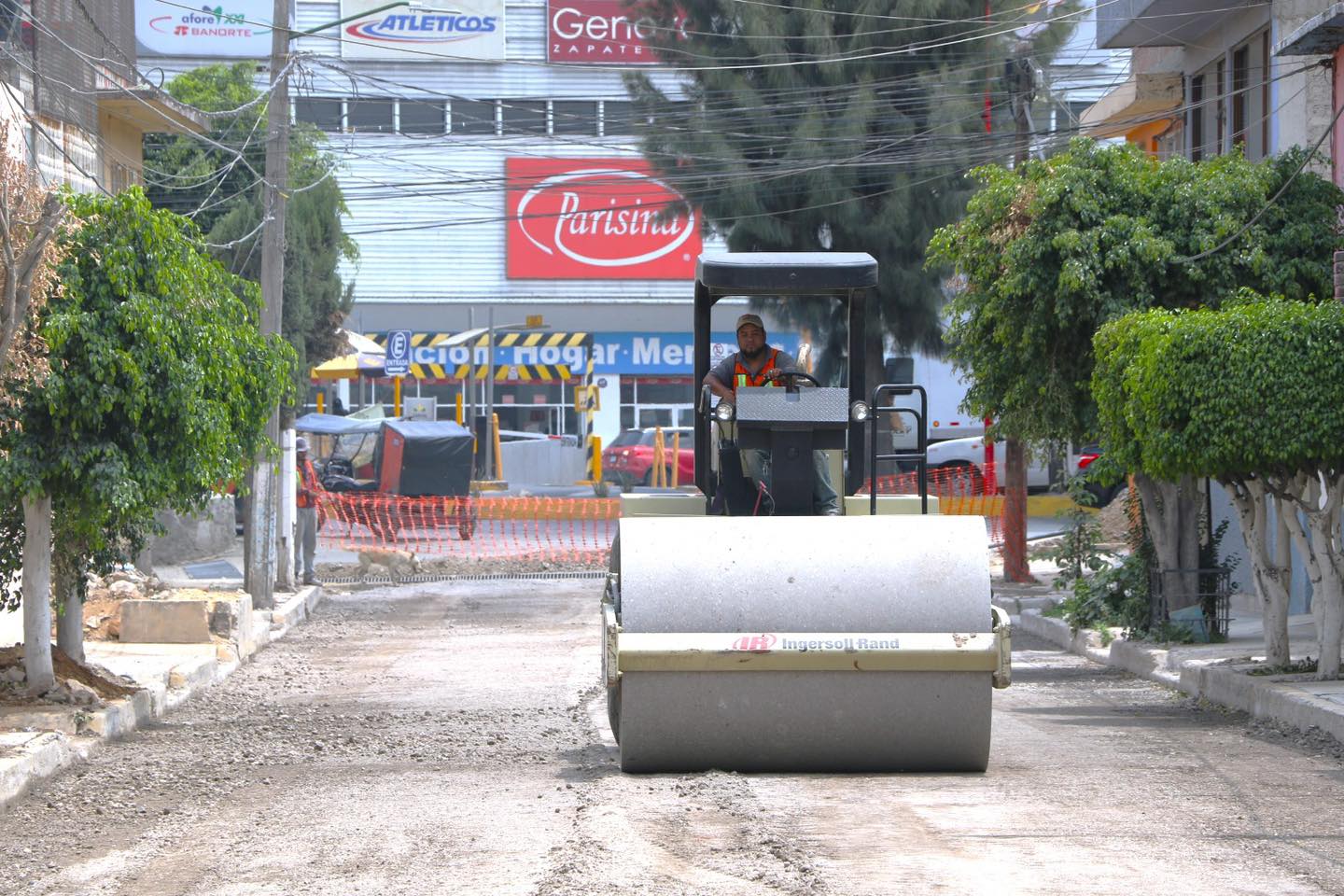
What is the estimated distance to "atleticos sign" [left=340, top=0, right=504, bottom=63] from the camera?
169ft

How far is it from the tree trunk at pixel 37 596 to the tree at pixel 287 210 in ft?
62.0

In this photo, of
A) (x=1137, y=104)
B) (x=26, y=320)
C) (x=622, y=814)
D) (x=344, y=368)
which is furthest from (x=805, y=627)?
(x=344, y=368)

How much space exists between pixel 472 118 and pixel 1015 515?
32.5 m

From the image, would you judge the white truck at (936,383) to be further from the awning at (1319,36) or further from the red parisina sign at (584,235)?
the awning at (1319,36)

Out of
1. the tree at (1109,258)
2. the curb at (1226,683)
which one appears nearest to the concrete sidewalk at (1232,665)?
the curb at (1226,683)

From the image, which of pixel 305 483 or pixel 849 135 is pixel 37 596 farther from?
pixel 849 135

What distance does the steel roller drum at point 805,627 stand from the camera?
8430 mm

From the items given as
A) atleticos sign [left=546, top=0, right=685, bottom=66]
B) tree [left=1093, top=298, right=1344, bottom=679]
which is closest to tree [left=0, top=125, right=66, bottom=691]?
tree [left=1093, top=298, right=1344, bottom=679]

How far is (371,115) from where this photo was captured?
5125 cm

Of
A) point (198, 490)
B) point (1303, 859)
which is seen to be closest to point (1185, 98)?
point (198, 490)

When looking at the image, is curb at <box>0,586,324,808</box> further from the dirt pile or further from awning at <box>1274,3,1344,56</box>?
awning at <box>1274,3,1344,56</box>

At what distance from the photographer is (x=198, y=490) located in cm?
1222

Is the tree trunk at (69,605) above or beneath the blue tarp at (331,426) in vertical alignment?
beneath

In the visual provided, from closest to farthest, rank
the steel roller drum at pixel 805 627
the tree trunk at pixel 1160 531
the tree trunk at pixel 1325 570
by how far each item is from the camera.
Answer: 1. the steel roller drum at pixel 805 627
2. the tree trunk at pixel 1325 570
3. the tree trunk at pixel 1160 531
